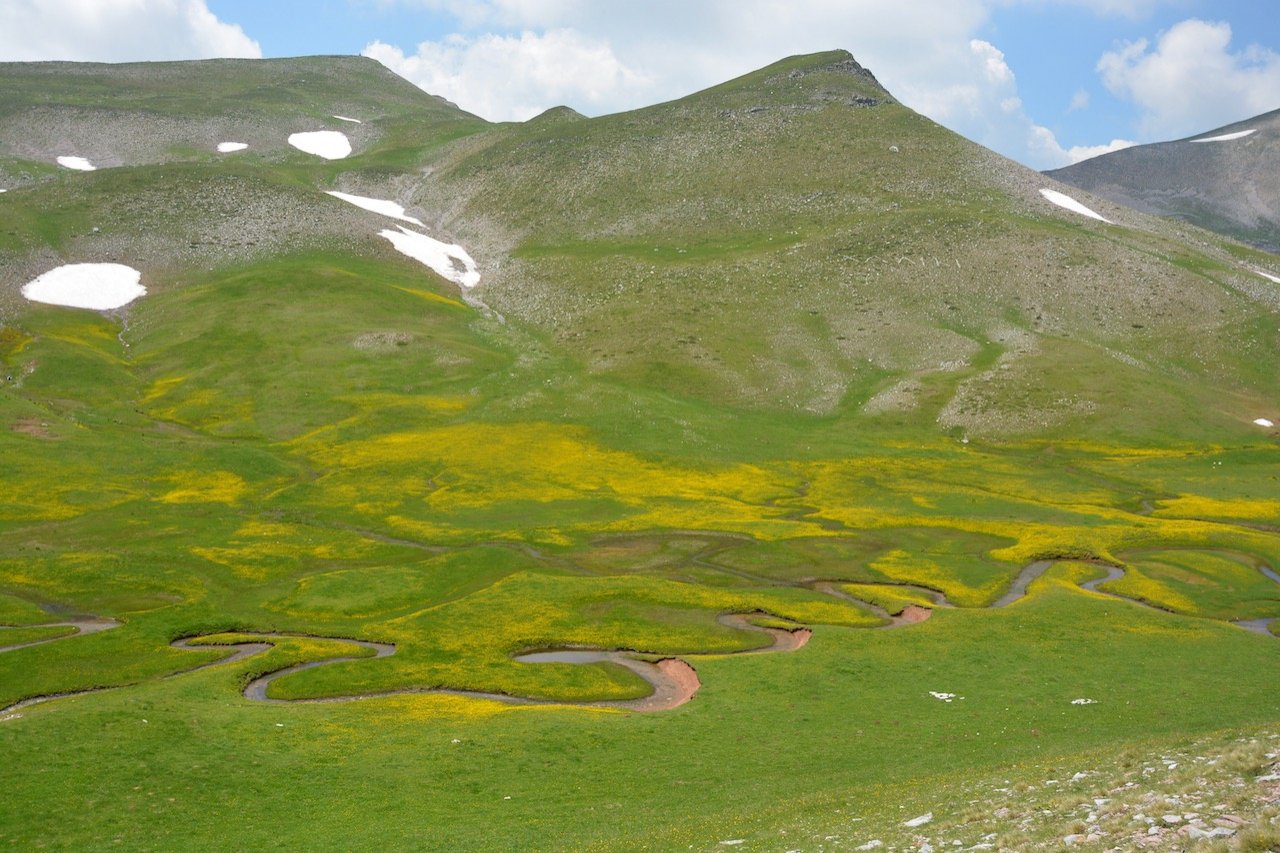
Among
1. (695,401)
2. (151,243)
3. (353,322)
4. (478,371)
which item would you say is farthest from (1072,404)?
(151,243)

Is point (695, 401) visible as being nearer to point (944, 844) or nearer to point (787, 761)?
point (787, 761)

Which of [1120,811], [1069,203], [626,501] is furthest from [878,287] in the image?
[1120,811]

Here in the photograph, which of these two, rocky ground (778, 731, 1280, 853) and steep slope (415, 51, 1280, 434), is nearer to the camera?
rocky ground (778, 731, 1280, 853)

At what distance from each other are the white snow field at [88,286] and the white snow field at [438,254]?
146 feet

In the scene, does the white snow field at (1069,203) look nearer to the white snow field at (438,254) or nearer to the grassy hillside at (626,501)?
the grassy hillside at (626,501)

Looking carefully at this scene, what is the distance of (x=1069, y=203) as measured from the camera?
183375 mm

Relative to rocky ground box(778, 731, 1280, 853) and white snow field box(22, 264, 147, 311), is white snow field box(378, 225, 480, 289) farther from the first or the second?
rocky ground box(778, 731, 1280, 853)

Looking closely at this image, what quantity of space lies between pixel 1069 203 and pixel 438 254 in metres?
120

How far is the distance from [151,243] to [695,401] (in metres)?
100

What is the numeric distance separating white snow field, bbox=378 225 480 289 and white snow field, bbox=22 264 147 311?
4441cm

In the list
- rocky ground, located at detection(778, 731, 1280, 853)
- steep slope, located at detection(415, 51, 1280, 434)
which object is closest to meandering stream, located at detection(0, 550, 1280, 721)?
rocky ground, located at detection(778, 731, 1280, 853)

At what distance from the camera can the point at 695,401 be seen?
126438 millimetres

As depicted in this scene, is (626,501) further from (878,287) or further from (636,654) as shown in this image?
(878,287)

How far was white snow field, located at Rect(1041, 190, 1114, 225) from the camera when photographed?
7057 inches
